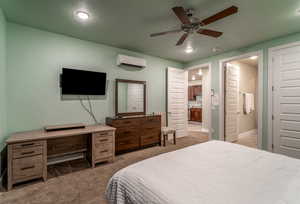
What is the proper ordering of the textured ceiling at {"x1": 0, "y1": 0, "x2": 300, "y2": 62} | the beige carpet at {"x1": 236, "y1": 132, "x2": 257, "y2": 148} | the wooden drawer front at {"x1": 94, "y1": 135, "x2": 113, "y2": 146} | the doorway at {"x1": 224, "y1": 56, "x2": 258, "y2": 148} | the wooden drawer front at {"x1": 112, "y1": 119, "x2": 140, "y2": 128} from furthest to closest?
the doorway at {"x1": 224, "y1": 56, "x2": 258, "y2": 148} → the beige carpet at {"x1": 236, "y1": 132, "x2": 257, "y2": 148} → the wooden drawer front at {"x1": 112, "y1": 119, "x2": 140, "y2": 128} → the wooden drawer front at {"x1": 94, "y1": 135, "x2": 113, "y2": 146} → the textured ceiling at {"x1": 0, "y1": 0, "x2": 300, "y2": 62}

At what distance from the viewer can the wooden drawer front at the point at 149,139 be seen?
3.77 metres

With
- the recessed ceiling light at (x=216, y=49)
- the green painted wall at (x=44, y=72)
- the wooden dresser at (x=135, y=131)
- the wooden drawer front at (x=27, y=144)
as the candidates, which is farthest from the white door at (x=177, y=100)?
the wooden drawer front at (x=27, y=144)

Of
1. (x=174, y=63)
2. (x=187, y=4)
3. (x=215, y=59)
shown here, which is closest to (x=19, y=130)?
(x=187, y=4)

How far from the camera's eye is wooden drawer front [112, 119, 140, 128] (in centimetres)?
331

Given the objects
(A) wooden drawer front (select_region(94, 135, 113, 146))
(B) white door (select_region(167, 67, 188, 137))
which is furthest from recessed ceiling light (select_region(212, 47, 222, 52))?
(A) wooden drawer front (select_region(94, 135, 113, 146))

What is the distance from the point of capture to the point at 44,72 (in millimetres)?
2805

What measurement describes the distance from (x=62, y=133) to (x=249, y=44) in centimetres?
459

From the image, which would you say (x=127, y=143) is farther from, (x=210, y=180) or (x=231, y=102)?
(x=231, y=102)

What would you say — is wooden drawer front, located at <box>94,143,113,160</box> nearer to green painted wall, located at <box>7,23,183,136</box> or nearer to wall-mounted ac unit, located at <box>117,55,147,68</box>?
green painted wall, located at <box>7,23,183,136</box>

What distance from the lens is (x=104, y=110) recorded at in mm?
3531

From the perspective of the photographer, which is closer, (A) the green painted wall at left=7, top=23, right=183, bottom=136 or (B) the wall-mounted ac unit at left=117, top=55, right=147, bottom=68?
(A) the green painted wall at left=7, top=23, right=183, bottom=136

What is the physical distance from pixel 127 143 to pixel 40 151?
173 cm

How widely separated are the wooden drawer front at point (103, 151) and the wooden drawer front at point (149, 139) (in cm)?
102

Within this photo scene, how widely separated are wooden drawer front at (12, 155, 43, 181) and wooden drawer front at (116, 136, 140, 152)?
4.84 feet
